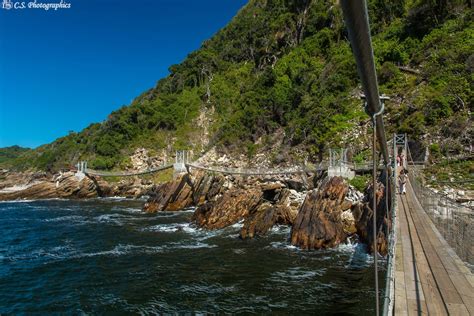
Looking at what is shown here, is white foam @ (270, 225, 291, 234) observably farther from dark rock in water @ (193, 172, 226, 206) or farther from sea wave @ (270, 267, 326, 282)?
dark rock in water @ (193, 172, 226, 206)

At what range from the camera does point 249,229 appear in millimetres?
16359

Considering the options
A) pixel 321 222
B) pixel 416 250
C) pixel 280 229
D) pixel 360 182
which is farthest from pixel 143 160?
pixel 416 250

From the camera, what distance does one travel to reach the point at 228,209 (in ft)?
63.6

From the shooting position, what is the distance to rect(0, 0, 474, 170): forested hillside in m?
21.8

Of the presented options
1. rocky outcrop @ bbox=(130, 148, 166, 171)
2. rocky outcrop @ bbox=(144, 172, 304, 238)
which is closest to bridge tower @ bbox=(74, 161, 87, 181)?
rocky outcrop @ bbox=(130, 148, 166, 171)

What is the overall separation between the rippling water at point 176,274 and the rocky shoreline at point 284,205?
785mm

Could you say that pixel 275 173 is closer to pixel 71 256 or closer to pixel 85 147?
pixel 71 256

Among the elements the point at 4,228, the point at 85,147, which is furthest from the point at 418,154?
the point at 85,147

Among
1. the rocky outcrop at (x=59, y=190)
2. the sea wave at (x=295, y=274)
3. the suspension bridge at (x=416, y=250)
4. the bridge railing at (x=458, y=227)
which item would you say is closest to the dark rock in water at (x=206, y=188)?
the sea wave at (x=295, y=274)

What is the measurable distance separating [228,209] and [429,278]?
1511cm

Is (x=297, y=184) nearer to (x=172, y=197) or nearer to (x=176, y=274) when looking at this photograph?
(x=172, y=197)

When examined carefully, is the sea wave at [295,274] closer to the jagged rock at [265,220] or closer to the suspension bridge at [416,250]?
the suspension bridge at [416,250]

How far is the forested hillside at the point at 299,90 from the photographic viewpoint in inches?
856

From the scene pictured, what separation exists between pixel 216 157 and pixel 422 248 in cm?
3083
